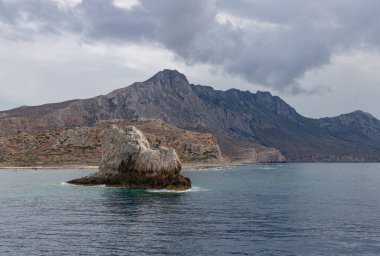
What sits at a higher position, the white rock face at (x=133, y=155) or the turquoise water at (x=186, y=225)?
the white rock face at (x=133, y=155)

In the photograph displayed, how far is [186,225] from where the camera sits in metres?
66.2

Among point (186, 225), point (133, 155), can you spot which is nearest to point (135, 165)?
point (133, 155)

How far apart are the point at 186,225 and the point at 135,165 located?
206 ft

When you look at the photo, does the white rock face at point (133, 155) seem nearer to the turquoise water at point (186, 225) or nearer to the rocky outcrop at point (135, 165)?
the rocky outcrop at point (135, 165)

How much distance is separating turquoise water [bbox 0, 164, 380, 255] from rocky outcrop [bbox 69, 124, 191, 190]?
51.8 feet

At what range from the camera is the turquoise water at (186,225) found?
51.7 metres

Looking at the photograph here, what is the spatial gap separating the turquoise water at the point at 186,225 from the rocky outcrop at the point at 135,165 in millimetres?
15804

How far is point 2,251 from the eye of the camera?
163 ft

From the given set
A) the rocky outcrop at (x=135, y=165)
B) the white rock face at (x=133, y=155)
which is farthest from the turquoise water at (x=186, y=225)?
the white rock face at (x=133, y=155)

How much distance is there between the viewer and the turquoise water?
5169 cm

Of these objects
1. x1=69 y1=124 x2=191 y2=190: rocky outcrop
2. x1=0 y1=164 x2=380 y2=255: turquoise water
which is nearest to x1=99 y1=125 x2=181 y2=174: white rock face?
x1=69 y1=124 x2=191 y2=190: rocky outcrop

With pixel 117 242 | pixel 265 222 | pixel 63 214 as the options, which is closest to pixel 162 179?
pixel 63 214

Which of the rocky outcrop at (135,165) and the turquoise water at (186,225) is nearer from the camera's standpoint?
the turquoise water at (186,225)

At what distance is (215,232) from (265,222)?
11639 mm
